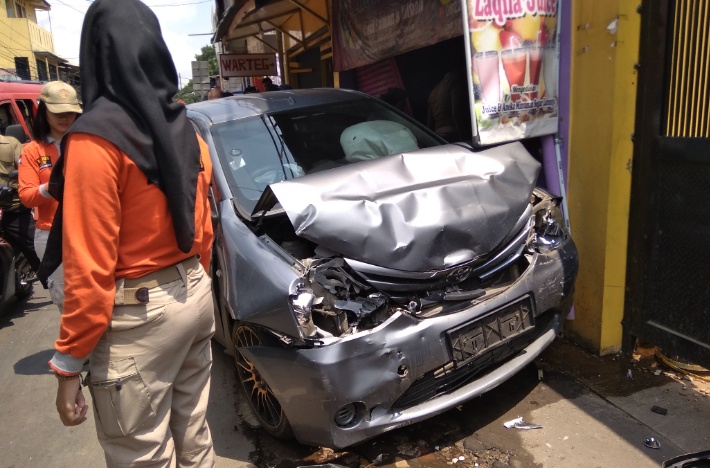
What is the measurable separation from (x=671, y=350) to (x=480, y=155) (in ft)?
5.27

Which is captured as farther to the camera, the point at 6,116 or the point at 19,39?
the point at 19,39

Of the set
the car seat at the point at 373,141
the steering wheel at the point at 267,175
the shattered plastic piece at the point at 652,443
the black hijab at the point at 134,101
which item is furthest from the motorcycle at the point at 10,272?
the shattered plastic piece at the point at 652,443

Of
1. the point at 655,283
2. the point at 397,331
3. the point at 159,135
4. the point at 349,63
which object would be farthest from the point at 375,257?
the point at 349,63

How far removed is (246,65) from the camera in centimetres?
1335

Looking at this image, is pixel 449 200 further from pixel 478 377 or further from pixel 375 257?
pixel 478 377

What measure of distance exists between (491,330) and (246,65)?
11813 mm

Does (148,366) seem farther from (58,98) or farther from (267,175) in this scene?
(58,98)

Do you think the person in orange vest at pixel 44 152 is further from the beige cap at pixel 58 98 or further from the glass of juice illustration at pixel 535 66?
the glass of juice illustration at pixel 535 66

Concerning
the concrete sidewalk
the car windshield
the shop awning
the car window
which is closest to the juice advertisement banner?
the car windshield

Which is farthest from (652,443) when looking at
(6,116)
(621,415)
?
(6,116)

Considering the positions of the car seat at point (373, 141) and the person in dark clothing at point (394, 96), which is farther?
the person in dark clothing at point (394, 96)

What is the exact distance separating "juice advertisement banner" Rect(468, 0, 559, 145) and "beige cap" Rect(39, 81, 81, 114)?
252 centimetres

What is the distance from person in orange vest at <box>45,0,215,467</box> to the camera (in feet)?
5.50

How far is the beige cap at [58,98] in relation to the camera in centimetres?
348
